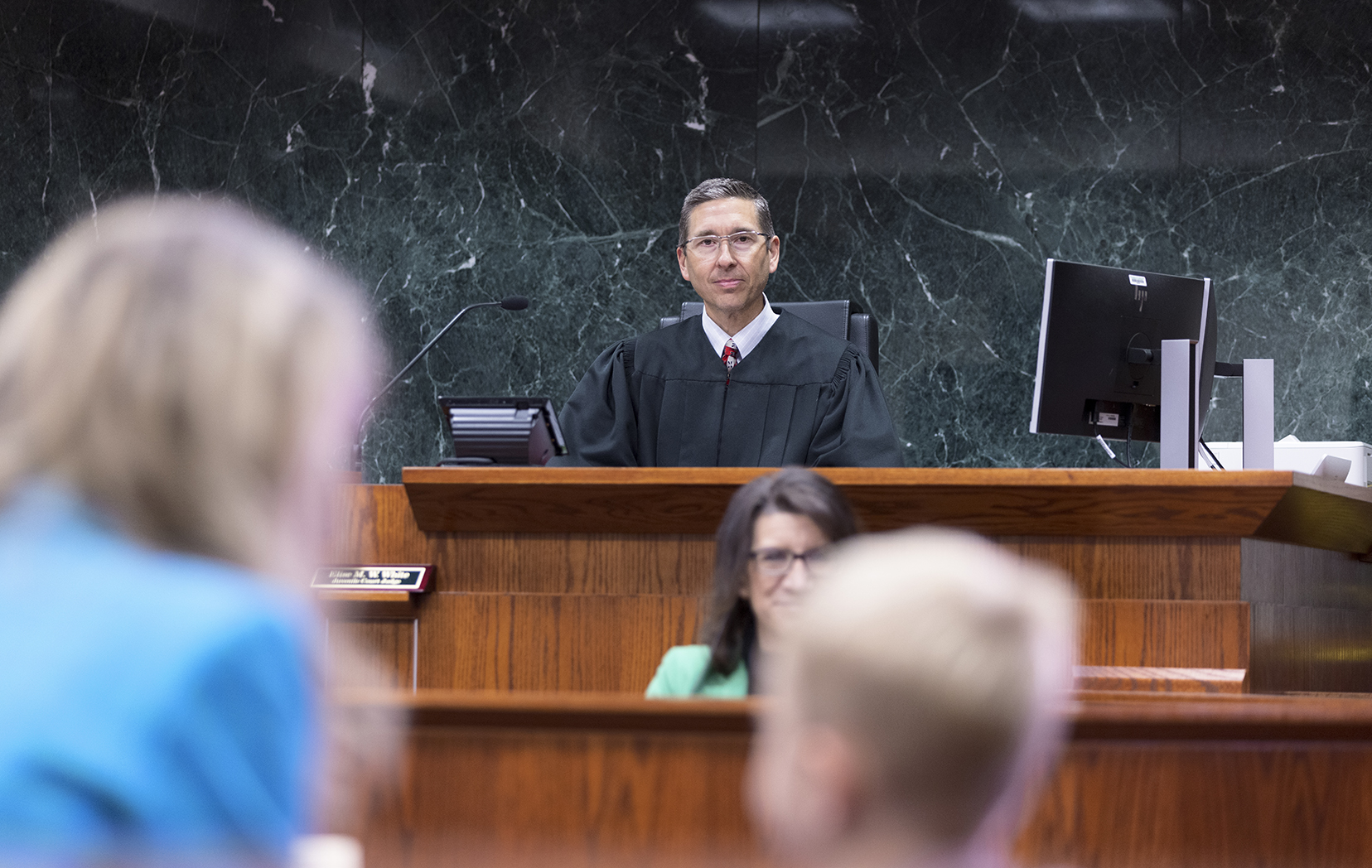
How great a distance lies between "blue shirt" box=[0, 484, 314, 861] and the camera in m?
0.64

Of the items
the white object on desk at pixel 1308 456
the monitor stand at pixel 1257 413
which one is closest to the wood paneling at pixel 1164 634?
the monitor stand at pixel 1257 413

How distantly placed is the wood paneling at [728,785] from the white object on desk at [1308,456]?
272cm

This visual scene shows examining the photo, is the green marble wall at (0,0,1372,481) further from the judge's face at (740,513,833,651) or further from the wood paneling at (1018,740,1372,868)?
the wood paneling at (1018,740,1372,868)

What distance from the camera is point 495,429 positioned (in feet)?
10.2

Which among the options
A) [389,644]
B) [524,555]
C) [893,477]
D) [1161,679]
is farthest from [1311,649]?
[389,644]

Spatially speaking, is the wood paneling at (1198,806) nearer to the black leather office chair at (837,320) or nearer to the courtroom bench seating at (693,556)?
the courtroom bench seating at (693,556)

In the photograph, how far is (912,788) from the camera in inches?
26.8

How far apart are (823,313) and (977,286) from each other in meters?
1.68

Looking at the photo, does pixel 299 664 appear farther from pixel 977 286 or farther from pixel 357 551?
pixel 977 286

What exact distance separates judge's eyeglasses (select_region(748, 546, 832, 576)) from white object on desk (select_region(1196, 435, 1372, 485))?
258cm

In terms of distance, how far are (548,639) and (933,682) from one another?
2410 millimetres

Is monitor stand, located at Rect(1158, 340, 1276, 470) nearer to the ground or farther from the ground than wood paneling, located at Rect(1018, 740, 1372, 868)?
farther from the ground

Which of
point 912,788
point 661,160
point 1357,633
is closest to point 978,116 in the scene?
point 661,160

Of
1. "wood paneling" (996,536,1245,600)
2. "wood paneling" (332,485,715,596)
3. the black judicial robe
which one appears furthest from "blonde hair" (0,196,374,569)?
the black judicial robe
